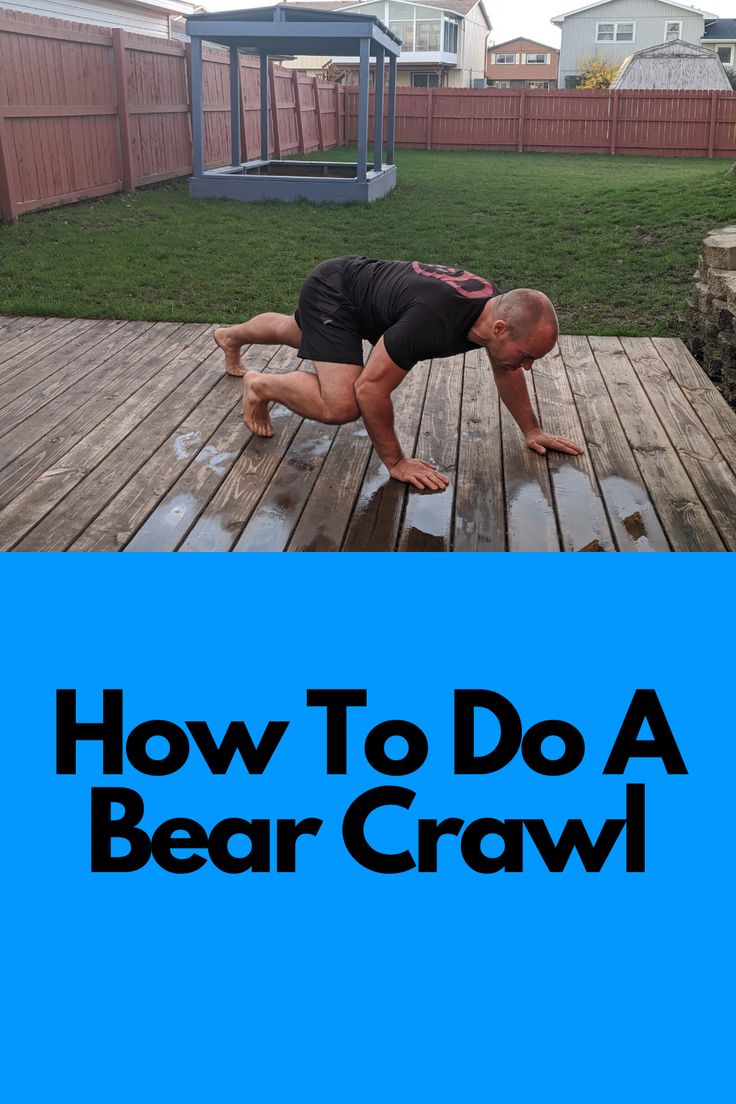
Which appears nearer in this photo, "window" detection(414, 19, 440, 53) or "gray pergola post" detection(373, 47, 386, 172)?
"gray pergola post" detection(373, 47, 386, 172)

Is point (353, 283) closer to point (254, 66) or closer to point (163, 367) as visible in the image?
point (163, 367)

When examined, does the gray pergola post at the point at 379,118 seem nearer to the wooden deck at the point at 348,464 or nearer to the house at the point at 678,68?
the wooden deck at the point at 348,464

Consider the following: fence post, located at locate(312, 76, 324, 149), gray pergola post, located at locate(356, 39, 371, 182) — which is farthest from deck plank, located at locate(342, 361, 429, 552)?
fence post, located at locate(312, 76, 324, 149)

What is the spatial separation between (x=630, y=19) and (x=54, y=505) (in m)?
41.9

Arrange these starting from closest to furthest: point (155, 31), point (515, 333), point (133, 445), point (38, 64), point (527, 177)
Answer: point (515, 333), point (133, 445), point (38, 64), point (527, 177), point (155, 31)

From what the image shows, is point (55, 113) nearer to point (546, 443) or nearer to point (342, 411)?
point (342, 411)

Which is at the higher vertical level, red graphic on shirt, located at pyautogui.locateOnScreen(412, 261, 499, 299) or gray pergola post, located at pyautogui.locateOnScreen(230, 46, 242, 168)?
gray pergola post, located at pyautogui.locateOnScreen(230, 46, 242, 168)

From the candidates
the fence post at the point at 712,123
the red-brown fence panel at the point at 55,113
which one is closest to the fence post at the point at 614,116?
the fence post at the point at 712,123

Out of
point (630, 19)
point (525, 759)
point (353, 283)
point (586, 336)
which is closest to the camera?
point (525, 759)

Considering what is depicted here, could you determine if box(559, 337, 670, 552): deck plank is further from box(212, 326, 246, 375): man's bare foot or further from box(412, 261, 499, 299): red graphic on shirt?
box(212, 326, 246, 375): man's bare foot

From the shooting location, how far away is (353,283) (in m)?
3.46

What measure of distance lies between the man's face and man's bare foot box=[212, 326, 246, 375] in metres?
1.70

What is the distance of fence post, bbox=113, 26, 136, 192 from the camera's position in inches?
418

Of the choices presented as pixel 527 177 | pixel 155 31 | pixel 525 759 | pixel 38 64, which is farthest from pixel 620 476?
pixel 155 31
